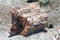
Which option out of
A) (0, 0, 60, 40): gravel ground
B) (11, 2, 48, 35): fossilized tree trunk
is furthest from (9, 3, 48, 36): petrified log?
(0, 0, 60, 40): gravel ground

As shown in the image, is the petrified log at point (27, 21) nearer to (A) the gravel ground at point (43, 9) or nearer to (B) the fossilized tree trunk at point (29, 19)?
(B) the fossilized tree trunk at point (29, 19)

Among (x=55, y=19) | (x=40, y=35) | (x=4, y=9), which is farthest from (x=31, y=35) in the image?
(x=4, y=9)

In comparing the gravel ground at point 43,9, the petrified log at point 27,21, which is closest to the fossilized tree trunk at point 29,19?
the petrified log at point 27,21

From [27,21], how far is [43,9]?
200cm

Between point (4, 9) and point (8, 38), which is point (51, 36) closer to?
point (8, 38)

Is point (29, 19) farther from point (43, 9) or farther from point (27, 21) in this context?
point (43, 9)

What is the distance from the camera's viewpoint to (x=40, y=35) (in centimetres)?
560

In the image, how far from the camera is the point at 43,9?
7297 mm

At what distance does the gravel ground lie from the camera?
18.1 feet

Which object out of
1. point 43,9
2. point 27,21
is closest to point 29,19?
point 27,21

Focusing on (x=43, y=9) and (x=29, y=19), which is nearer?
(x=29, y=19)

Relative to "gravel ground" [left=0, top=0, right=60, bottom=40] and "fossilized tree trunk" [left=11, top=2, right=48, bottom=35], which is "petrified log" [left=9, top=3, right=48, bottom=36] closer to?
"fossilized tree trunk" [left=11, top=2, right=48, bottom=35]

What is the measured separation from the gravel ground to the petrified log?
19 cm

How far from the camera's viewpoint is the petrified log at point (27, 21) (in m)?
5.43
